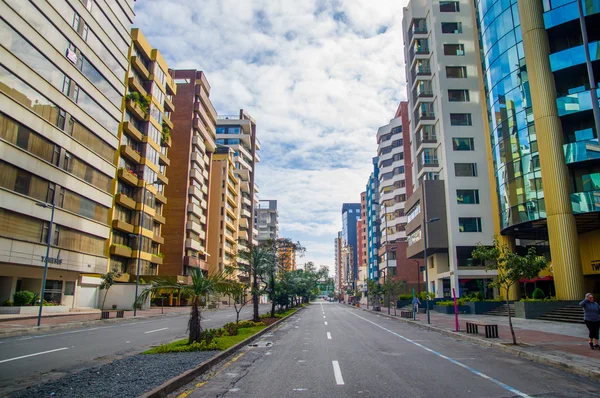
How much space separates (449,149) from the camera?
47844mm

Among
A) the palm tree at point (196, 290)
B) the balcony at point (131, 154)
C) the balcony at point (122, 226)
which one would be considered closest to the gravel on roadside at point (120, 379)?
the palm tree at point (196, 290)

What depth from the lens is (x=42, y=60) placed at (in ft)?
106

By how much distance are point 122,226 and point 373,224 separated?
75146 millimetres

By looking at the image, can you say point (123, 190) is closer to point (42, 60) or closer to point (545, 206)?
point (42, 60)

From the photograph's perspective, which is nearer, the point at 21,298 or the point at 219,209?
the point at 21,298

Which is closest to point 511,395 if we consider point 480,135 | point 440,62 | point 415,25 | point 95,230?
point 95,230

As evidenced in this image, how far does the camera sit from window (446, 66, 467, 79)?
50.1 m

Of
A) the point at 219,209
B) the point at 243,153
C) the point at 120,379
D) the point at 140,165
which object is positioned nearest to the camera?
the point at 120,379

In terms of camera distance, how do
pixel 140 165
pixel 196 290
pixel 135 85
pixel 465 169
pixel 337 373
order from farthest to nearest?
1. pixel 140 165
2. pixel 135 85
3. pixel 465 169
4. pixel 196 290
5. pixel 337 373

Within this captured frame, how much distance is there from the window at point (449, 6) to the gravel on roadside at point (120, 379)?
53.8m

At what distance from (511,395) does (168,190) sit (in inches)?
2333

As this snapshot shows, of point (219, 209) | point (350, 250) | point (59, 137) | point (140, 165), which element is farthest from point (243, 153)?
point (350, 250)

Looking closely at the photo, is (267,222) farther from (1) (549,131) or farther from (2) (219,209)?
(1) (549,131)

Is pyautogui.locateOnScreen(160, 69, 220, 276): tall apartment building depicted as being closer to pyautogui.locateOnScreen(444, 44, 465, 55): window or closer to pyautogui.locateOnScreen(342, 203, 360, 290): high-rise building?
pyautogui.locateOnScreen(444, 44, 465, 55): window
